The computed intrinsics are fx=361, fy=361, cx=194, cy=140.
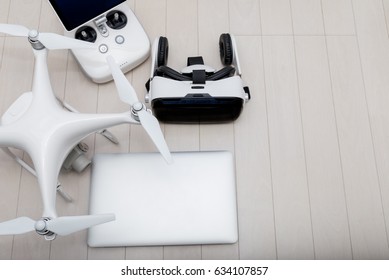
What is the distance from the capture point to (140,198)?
4.71ft

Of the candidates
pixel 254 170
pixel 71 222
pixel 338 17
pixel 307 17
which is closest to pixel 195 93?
pixel 254 170

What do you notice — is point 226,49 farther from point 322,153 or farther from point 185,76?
point 322,153

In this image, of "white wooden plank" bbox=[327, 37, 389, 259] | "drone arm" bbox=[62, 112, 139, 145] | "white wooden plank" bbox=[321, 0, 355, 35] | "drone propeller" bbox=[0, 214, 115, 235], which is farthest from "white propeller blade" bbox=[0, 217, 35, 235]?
"white wooden plank" bbox=[321, 0, 355, 35]

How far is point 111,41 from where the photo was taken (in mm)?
1603

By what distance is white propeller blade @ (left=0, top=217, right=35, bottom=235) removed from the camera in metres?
1.01

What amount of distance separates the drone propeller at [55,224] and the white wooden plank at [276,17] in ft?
3.92

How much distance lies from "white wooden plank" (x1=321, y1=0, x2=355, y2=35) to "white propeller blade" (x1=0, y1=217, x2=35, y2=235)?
1509 millimetres

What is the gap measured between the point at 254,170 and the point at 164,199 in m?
0.40

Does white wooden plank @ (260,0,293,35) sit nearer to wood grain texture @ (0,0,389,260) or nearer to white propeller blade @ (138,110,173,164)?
wood grain texture @ (0,0,389,260)

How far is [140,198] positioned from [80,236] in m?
0.29

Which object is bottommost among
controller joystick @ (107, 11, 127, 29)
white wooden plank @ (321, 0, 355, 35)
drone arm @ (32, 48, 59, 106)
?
drone arm @ (32, 48, 59, 106)

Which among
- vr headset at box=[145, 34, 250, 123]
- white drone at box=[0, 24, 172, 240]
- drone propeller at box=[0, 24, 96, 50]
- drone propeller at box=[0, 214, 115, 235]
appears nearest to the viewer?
drone propeller at box=[0, 214, 115, 235]

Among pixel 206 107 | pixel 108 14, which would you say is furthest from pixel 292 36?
pixel 108 14
